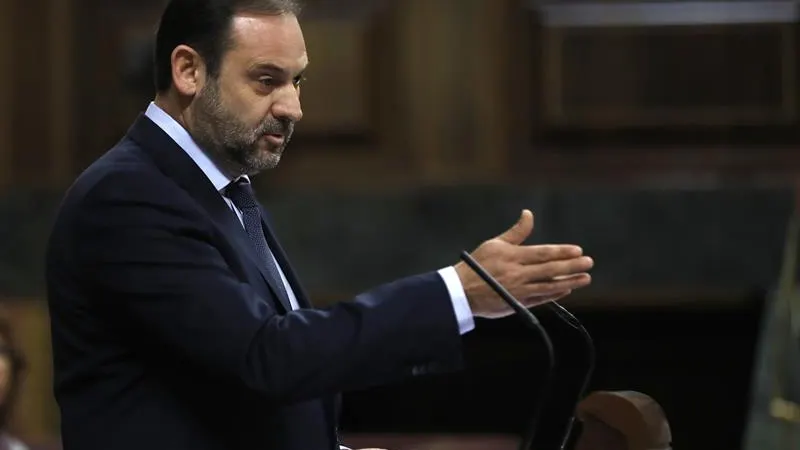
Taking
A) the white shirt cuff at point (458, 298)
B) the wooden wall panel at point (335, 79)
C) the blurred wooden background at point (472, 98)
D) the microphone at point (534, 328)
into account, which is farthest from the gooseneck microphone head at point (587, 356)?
the wooden wall panel at point (335, 79)

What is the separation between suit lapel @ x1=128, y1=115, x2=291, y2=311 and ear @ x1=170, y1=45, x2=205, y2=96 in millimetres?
A: 65

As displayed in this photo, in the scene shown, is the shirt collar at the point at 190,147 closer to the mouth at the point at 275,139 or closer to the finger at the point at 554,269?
the mouth at the point at 275,139

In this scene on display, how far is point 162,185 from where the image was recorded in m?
1.89

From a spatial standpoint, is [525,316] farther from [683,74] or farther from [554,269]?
[683,74]

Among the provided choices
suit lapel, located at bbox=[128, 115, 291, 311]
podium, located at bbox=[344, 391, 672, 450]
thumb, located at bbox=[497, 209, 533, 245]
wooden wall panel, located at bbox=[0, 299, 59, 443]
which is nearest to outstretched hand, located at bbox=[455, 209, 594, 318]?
thumb, located at bbox=[497, 209, 533, 245]

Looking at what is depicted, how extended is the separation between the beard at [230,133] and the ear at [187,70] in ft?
0.05

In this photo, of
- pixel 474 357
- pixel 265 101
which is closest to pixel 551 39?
pixel 474 357

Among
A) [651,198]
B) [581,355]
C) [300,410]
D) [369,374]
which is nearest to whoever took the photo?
[369,374]

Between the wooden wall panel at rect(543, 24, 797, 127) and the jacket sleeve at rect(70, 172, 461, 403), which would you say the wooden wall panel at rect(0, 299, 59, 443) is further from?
the jacket sleeve at rect(70, 172, 461, 403)

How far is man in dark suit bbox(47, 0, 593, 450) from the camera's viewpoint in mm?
1781

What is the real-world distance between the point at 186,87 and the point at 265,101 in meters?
0.11

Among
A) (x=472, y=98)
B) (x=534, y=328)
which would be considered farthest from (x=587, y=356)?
(x=472, y=98)

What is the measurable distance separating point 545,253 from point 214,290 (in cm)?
39

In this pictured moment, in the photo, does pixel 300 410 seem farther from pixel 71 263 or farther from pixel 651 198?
pixel 651 198
